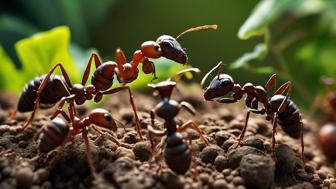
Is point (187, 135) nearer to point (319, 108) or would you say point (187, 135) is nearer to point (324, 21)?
point (319, 108)

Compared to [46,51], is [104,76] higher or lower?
lower

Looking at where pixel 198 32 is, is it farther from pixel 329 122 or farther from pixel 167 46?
pixel 167 46

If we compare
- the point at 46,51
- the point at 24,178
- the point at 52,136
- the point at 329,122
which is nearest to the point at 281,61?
the point at 329,122

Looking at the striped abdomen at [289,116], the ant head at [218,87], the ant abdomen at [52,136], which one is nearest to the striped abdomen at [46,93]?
the ant abdomen at [52,136]

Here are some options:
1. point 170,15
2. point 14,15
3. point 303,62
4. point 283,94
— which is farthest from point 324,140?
point 14,15

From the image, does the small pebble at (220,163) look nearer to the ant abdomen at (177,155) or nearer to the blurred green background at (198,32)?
the ant abdomen at (177,155)
